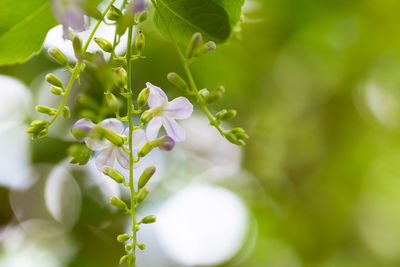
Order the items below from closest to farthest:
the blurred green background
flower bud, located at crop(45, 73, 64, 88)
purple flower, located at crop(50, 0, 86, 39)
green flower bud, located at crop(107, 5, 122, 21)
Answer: purple flower, located at crop(50, 0, 86, 39) < green flower bud, located at crop(107, 5, 122, 21) < flower bud, located at crop(45, 73, 64, 88) < the blurred green background

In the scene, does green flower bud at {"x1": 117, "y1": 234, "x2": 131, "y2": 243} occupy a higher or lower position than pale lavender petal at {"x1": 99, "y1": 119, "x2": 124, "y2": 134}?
lower

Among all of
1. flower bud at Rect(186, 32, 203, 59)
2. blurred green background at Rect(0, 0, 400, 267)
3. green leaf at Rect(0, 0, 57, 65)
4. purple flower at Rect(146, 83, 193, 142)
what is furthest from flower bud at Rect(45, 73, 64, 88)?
blurred green background at Rect(0, 0, 400, 267)

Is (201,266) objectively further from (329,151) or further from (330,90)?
(330,90)

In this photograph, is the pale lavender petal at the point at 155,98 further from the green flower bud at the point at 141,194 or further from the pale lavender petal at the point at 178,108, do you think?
the green flower bud at the point at 141,194

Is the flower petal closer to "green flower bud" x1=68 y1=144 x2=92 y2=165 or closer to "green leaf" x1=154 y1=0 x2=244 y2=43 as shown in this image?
"green flower bud" x1=68 y1=144 x2=92 y2=165

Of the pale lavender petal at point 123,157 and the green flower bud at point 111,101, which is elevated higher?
the green flower bud at point 111,101

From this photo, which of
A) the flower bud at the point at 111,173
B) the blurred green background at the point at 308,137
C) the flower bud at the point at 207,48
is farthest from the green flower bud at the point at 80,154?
the blurred green background at the point at 308,137
